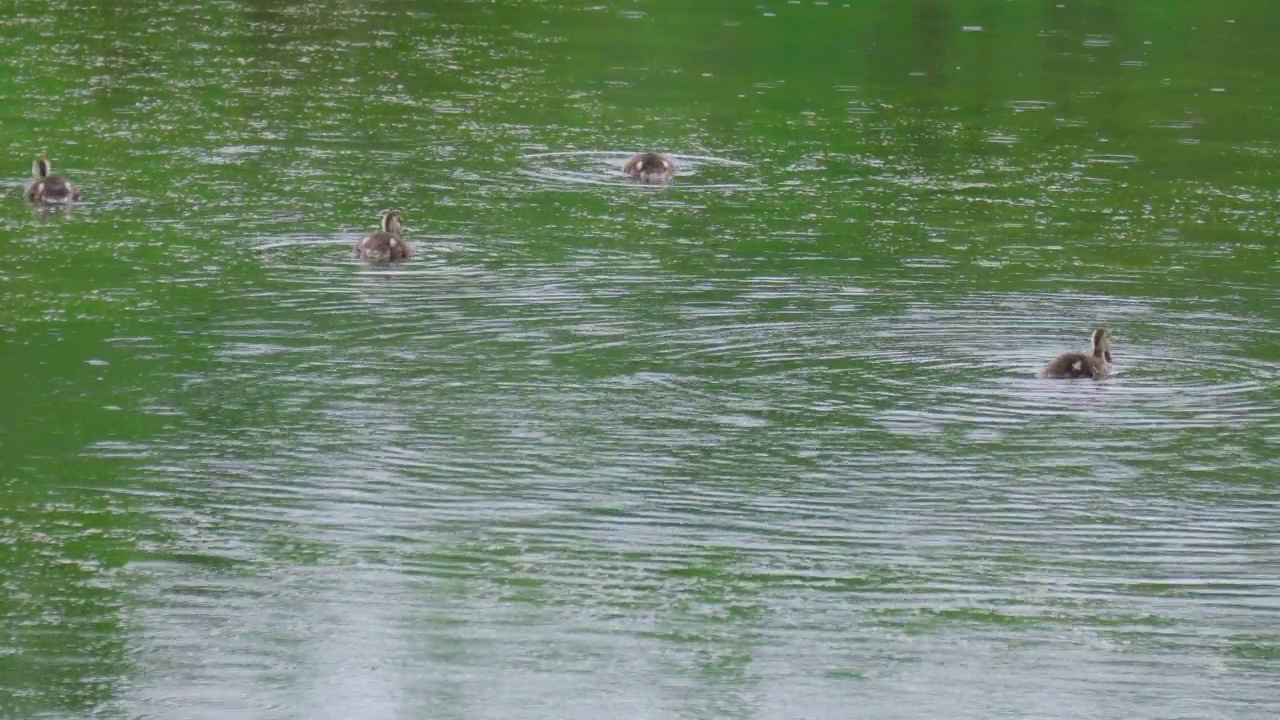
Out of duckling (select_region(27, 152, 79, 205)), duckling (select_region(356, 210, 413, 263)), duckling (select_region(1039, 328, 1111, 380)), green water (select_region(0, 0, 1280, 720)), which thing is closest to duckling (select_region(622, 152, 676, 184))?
green water (select_region(0, 0, 1280, 720))

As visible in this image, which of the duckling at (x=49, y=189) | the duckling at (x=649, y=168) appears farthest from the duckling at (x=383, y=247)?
the duckling at (x=649, y=168)

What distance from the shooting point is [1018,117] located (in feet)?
81.5

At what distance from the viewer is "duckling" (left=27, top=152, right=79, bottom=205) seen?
18.9 meters

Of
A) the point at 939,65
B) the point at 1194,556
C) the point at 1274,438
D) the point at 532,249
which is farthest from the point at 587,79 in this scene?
the point at 1194,556

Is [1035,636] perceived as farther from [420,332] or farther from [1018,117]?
[1018,117]

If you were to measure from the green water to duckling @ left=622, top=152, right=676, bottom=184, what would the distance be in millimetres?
251

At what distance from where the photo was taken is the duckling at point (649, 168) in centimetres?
2041

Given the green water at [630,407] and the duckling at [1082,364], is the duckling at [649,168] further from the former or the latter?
the duckling at [1082,364]

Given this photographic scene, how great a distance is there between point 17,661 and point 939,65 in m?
20.8

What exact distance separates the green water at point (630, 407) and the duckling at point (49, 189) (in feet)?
0.71

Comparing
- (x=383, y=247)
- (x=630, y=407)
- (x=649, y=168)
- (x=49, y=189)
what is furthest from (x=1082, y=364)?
(x=49, y=189)

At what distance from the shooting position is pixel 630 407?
1338cm

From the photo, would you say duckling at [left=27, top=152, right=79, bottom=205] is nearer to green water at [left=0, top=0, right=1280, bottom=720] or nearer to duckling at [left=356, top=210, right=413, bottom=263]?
green water at [left=0, top=0, right=1280, bottom=720]

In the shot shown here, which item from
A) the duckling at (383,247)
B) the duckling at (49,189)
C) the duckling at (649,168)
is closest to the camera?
the duckling at (383,247)
